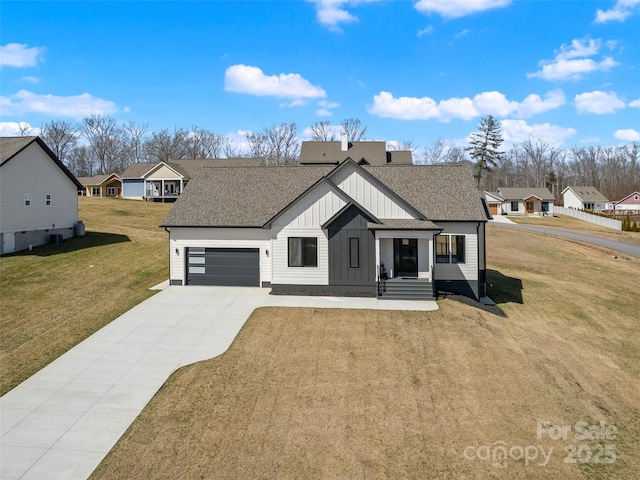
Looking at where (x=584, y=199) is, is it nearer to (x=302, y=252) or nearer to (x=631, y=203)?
(x=631, y=203)

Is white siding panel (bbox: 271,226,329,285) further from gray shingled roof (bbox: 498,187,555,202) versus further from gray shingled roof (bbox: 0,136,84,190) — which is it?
gray shingled roof (bbox: 498,187,555,202)

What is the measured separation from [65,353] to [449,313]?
14.1 meters

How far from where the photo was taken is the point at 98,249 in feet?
84.6

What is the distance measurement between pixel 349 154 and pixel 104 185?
39.3 meters

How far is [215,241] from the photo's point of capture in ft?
67.3

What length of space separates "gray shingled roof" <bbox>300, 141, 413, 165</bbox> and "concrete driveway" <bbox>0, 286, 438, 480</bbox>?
32.3 metres

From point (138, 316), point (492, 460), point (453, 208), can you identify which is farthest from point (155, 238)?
point (492, 460)

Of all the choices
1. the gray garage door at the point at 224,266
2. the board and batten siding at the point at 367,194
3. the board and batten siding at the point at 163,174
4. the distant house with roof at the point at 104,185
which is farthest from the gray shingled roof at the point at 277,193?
the distant house with roof at the point at 104,185

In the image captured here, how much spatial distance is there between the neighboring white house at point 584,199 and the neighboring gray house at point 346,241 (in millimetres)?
71163

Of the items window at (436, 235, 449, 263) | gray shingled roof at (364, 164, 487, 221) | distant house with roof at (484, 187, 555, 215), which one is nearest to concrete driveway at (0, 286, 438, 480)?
window at (436, 235, 449, 263)

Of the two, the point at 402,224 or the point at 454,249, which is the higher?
the point at 402,224

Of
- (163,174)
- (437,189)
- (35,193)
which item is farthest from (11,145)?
(163,174)

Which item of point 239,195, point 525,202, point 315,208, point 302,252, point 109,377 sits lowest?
point 109,377

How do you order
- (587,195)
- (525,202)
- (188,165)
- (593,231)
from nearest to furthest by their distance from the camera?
1. (593,231)
2. (188,165)
3. (525,202)
4. (587,195)
